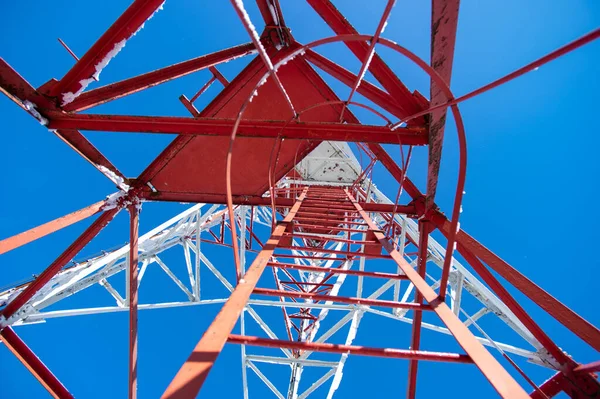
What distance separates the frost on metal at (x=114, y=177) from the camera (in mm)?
4035

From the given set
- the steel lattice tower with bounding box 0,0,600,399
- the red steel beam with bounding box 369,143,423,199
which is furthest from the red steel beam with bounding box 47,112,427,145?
the red steel beam with bounding box 369,143,423,199

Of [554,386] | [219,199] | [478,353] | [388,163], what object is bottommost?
[554,386]

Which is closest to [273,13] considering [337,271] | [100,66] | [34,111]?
[100,66]

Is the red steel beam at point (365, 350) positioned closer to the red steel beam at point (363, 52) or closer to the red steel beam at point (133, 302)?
the red steel beam at point (363, 52)

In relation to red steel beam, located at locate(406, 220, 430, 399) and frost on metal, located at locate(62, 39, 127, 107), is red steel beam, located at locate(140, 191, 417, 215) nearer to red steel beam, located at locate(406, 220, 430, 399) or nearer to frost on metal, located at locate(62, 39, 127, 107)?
red steel beam, located at locate(406, 220, 430, 399)

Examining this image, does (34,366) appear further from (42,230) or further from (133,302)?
(42,230)

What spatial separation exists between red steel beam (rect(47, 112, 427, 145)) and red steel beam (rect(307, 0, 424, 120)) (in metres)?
0.30

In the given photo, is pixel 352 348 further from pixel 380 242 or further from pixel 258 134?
pixel 258 134

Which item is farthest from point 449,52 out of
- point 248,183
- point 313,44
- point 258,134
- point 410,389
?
point 248,183

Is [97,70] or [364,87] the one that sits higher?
[97,70]

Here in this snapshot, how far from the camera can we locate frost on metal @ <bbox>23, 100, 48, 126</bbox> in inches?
115

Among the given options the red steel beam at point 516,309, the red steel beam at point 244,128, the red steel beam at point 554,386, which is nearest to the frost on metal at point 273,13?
the red steel beam at point 244,128

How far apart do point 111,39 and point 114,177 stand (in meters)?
2.14

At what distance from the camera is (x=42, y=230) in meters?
3.34
